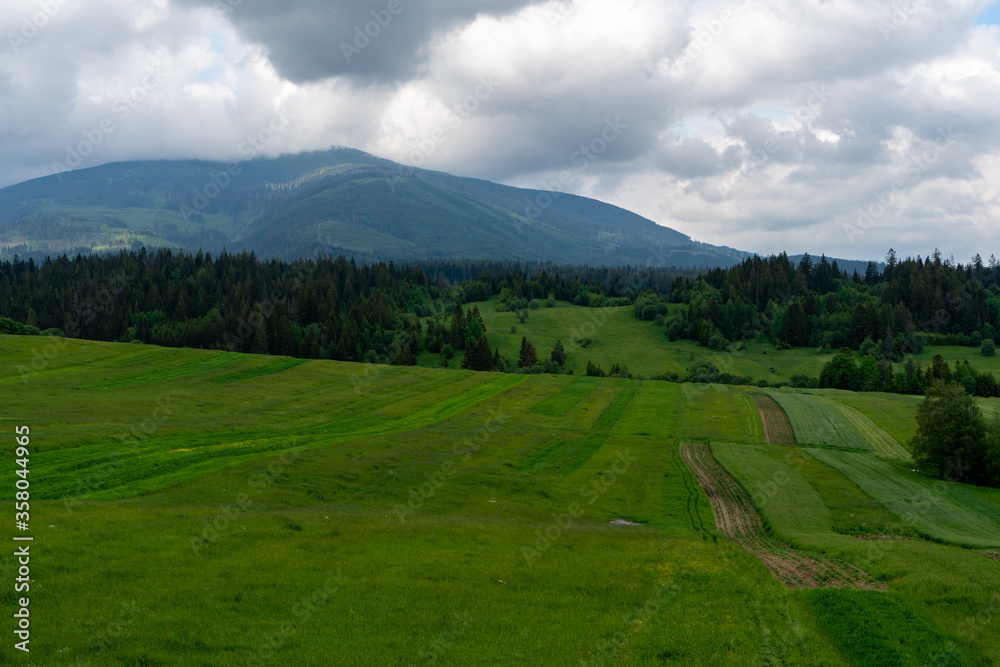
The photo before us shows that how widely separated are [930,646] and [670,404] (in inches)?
3184

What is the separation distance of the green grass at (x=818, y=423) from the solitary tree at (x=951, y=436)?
12525 mm

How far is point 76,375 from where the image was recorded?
3073 inches

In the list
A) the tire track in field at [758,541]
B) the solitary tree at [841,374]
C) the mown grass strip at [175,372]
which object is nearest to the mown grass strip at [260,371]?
the mown grass strip at [175,372]

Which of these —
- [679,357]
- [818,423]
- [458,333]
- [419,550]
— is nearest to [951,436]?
[818,423]

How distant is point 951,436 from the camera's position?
6078cm

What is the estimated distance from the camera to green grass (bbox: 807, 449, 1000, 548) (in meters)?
→ 41.4

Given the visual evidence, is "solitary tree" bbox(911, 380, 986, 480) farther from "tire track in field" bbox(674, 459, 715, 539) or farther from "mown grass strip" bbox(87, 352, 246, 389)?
"mown grass strip" bbox(87, 352, 246, 389)

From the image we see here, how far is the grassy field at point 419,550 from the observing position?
17.5 m

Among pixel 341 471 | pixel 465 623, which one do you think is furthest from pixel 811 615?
pixel 341 471

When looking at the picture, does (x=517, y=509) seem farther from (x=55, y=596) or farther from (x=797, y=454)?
(x=797, y=454)

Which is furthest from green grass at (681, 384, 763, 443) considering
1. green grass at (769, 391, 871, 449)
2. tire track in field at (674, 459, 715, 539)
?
tire track in field at (674, 459, 715, 539)

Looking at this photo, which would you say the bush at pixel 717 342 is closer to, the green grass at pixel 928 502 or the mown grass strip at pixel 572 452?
the mown grass strip at pixel 572 452

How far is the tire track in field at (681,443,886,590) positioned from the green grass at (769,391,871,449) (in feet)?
74.7

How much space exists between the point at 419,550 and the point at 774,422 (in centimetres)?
7677
